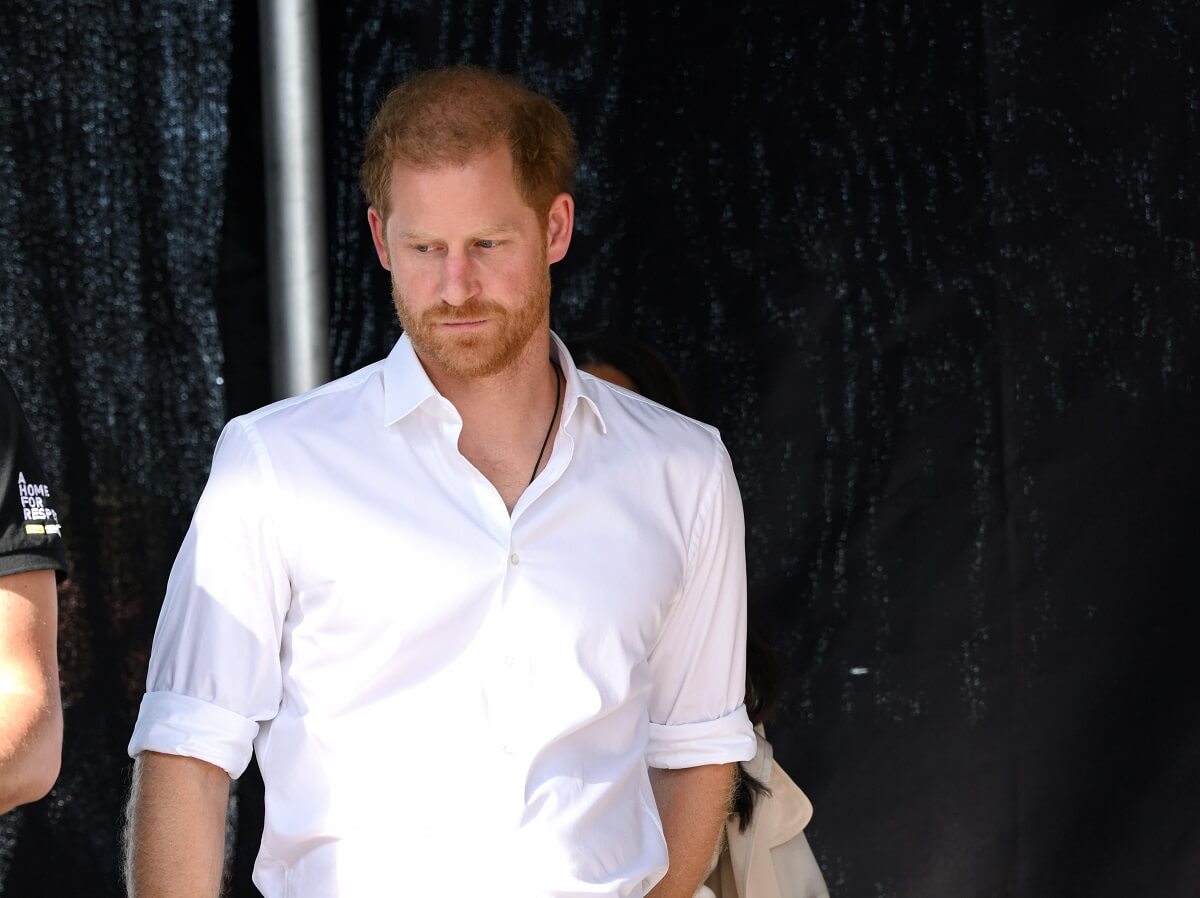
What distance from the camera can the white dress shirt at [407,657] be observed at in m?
1.89

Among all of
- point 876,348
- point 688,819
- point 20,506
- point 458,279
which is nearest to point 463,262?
point 458,279

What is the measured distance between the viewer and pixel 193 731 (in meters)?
1.85

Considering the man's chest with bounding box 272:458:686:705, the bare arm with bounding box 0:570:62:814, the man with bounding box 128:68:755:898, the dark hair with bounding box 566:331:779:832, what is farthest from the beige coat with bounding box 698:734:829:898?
the bare arm with bounding box 0:570:62:814

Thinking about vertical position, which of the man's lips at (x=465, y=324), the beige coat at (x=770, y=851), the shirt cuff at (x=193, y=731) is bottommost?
the beige coat at (x=770, y=851)

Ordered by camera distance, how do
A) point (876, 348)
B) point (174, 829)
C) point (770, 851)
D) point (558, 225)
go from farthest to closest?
point (876, 348)
point (770, 851)
point (558, 225)
point (174, 829)

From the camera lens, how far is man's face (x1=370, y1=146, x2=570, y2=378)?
199 cm

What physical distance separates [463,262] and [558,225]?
9.1 inches

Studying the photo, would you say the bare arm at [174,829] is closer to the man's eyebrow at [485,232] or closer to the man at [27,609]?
the man at [27,609]

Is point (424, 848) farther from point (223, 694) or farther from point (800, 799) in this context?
point (800, 799)

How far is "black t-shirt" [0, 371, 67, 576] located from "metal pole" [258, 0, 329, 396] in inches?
38.8

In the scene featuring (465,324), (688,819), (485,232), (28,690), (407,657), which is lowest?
(688,819)

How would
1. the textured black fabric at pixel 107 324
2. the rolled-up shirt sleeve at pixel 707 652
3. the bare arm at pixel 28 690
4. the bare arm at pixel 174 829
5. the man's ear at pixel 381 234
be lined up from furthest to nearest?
1. the textured black fabric at pixel 107 324
2. the rolled-up shirt sleeve at pixel 707 652
3. the man's ear at pixel 381 234
4. the bare arm at pixel 174 829
5. the bare arm at pixel 28 690

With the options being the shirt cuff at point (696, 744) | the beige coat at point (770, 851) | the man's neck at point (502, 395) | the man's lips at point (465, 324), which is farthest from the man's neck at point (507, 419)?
the beige coat at point (770, 851)

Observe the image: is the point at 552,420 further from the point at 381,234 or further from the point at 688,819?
the point at 688,819
